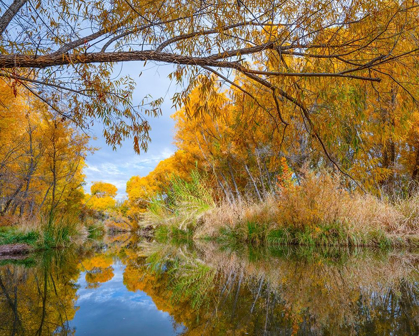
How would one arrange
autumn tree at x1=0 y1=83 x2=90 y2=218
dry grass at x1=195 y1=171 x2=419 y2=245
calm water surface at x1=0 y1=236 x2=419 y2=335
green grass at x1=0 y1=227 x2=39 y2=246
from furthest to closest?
autumn tree at x1=0 y1=83 x2=90 y2=218 → green grass at x1=0 y1=227 x2=39 y2=246 → dry grass at x1=195 y1=171 x2=419 y2=245 → calm water surface at x1=0 y1=236 x2=419 y2=335

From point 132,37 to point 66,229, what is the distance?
Answer: 6.01m

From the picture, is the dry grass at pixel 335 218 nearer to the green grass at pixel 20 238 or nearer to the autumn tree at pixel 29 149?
the green grass at pixel 20 238

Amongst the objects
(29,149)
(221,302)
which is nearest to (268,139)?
(221,302)

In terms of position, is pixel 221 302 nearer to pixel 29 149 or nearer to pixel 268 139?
pixel 268 139

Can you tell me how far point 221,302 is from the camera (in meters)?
1.82

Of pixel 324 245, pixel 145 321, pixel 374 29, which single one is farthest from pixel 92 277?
pixel 324 245

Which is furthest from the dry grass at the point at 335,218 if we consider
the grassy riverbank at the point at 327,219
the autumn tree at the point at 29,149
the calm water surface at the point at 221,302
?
the autumn tree at the point at 29,149

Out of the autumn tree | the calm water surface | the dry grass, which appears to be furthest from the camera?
the autumn tree

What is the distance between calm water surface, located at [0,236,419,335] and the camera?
1411mm

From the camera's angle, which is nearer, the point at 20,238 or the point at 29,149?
the point at 20,238

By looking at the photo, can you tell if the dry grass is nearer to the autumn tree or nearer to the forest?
the forest

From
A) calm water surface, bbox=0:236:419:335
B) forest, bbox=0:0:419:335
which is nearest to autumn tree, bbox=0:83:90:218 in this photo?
forest, bbox=0:0:419:335

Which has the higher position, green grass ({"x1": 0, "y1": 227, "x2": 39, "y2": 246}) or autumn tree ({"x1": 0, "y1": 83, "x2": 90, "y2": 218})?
autumn tree ({"x1": 0, "y1": 83, "x2": 90, "y2": 218})

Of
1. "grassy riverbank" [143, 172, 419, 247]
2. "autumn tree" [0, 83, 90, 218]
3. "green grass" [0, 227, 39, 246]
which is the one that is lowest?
"green grass" [0, 227, 39, 246]
